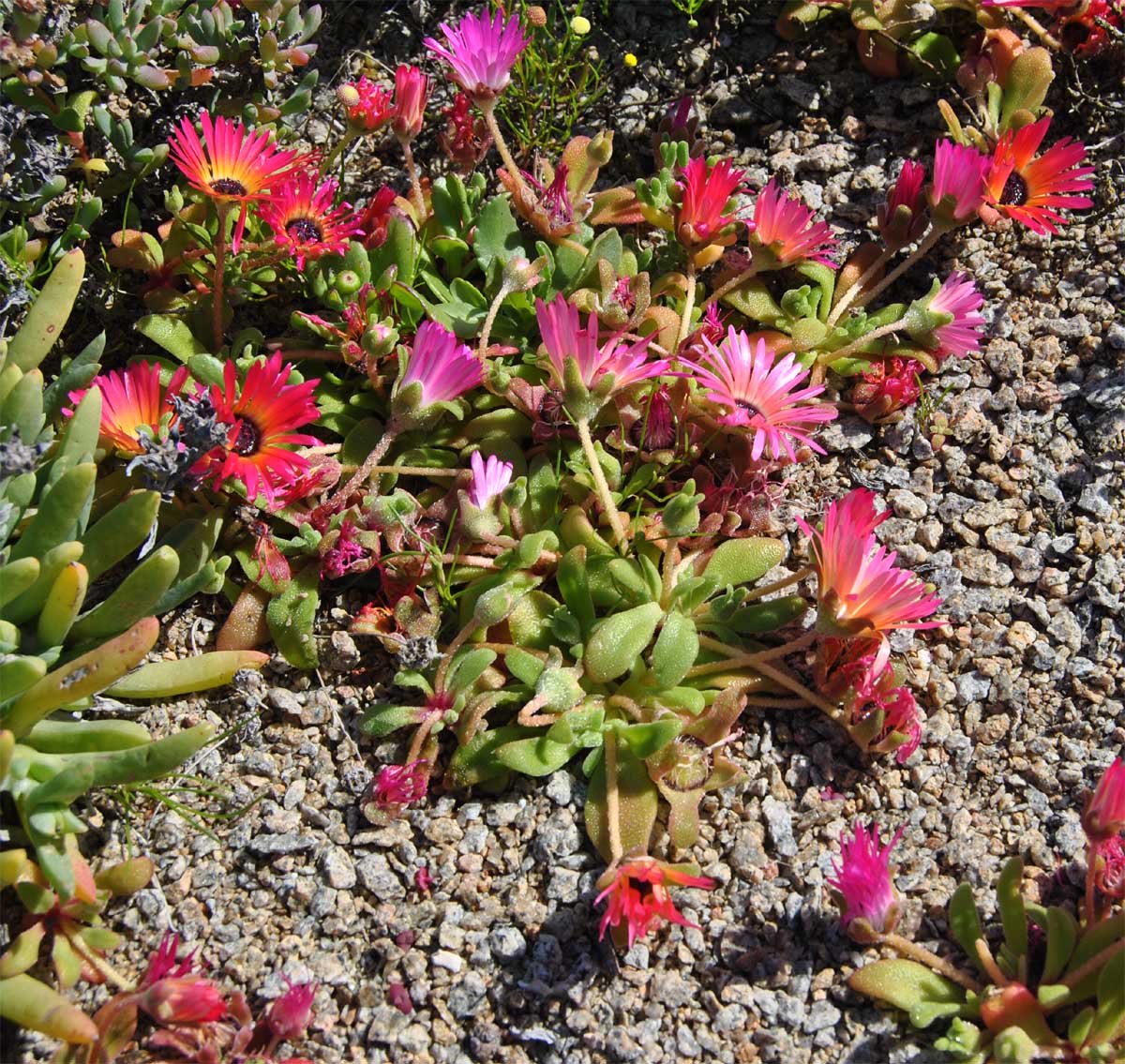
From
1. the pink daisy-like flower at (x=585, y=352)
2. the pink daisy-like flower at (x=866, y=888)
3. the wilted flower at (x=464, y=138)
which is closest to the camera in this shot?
the pink daisy-like flower at (x=866, y=888)

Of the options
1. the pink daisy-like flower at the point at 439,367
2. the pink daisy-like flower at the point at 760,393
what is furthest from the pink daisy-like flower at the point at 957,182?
the pink daisy-like flower at the point at 439,367

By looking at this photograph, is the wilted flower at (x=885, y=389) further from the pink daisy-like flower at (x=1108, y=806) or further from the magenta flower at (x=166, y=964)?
the magenta flower at (x=166, y=964)

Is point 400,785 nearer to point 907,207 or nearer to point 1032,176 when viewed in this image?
point 907,207

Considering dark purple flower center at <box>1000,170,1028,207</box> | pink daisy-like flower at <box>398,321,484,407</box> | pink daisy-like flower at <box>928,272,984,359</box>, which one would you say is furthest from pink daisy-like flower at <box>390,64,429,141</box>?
dark purple flower center at <box>1000,170,1028,207</box>

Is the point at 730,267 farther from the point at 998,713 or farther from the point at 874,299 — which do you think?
the point at 998,713

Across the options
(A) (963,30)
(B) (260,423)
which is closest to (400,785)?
(B) (260,423)

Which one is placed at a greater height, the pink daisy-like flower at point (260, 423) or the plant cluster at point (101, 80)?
the plant cluster at point (101, 80)

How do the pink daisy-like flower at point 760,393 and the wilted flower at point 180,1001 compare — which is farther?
the pink daisy-like flower at point 760,393

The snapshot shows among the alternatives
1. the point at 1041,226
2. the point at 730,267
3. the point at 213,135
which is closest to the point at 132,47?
the point at 213,135
